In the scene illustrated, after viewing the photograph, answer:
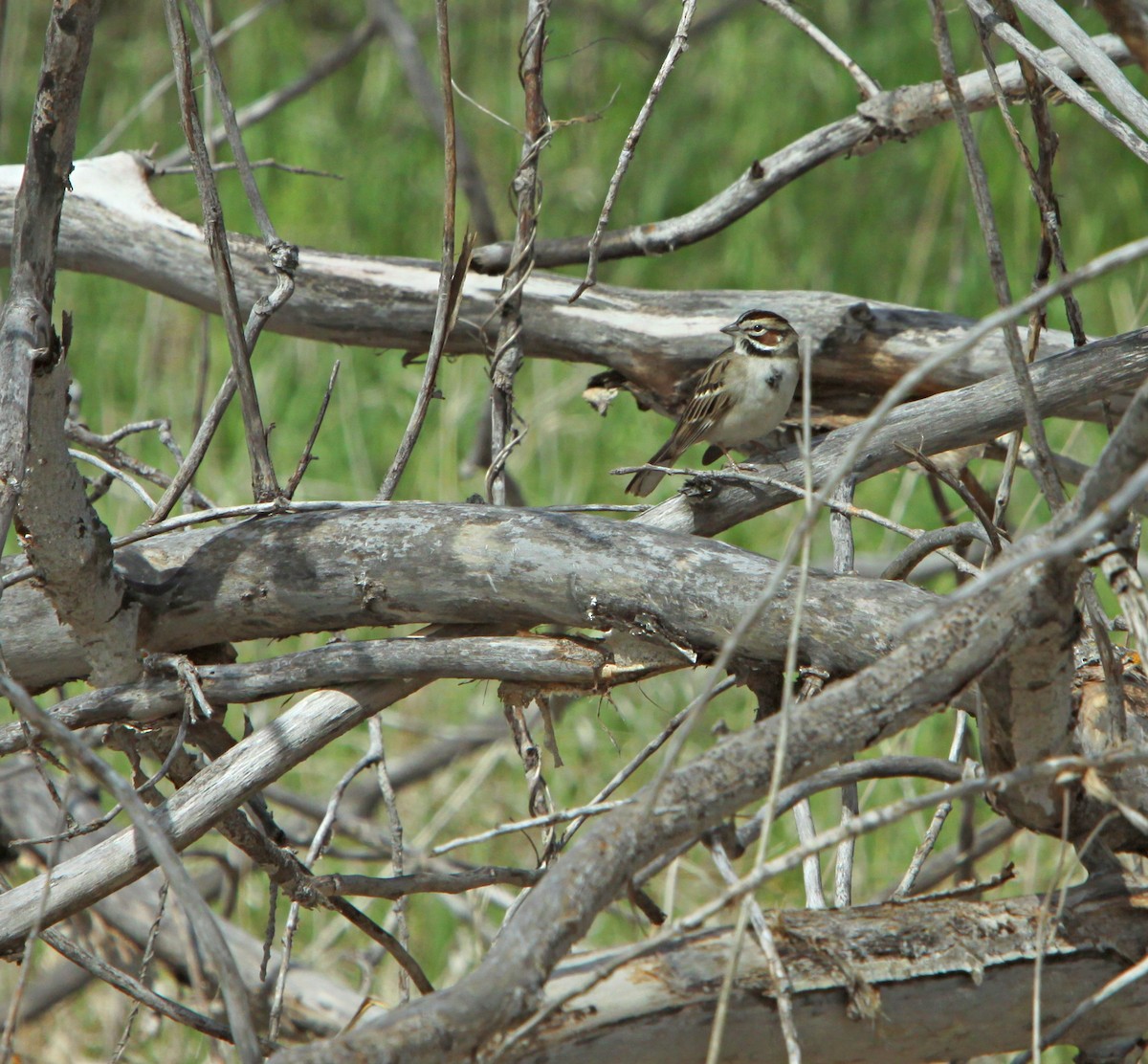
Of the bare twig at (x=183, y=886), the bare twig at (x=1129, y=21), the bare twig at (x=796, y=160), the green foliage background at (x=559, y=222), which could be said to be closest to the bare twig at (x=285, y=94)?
the green foliage background at (x=559, y=222)

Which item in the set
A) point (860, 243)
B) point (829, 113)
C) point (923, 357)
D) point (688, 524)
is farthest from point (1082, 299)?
point (688, 524)

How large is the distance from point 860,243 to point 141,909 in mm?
4648

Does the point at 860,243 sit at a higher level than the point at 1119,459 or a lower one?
higher

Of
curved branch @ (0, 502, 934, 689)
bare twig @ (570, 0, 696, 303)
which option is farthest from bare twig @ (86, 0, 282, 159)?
curved branch @ (0, 502, 934, 689)

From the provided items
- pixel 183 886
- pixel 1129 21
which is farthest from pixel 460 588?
pixel 1129 21

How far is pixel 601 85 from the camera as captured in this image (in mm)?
7555

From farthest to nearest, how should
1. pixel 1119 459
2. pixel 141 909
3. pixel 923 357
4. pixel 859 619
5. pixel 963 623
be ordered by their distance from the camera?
pixel 141 909 → pixel 923 357 → pixel 859 619 → pixel 963 623 → pixel 1119 459

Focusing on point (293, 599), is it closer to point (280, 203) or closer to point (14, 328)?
point (14, 328)

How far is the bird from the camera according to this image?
130 inches

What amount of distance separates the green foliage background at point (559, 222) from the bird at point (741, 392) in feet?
2.34

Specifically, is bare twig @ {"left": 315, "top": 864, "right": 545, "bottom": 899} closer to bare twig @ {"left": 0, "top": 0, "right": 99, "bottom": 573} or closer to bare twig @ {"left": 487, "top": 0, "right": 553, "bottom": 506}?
bare twig @ {"left": 0, "top": 0, "right": 99, "bottom": 573}

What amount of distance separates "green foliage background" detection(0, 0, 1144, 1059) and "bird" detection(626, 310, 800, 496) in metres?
0.71

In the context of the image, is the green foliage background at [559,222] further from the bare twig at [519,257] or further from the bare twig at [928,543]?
the bare twig at [928,543]

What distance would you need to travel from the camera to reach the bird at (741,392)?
3.31 metres
